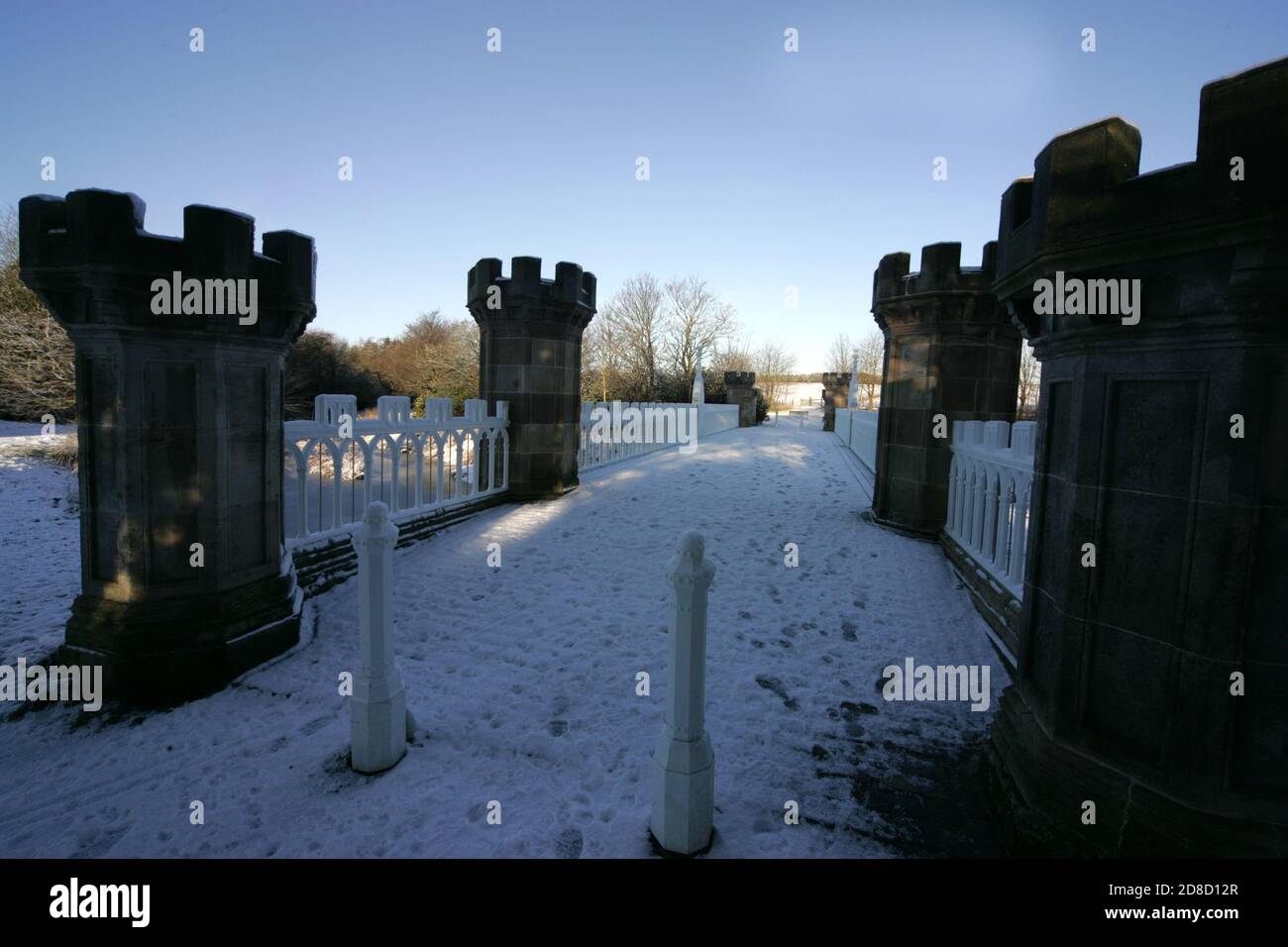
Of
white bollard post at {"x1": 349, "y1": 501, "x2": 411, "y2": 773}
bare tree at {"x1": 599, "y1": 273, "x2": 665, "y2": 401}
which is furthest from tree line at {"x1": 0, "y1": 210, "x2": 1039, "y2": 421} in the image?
white bollard post at {"x1": 349, "y1": 501, "x2": 411, "y2": 773}

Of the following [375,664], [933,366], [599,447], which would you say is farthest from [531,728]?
[599,447]

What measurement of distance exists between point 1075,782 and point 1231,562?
3.54 ft

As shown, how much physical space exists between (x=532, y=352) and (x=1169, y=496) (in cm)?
846

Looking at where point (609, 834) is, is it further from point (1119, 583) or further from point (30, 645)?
point (30, 645)

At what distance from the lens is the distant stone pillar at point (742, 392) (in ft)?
108

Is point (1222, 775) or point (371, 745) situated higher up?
point (1222, 775)

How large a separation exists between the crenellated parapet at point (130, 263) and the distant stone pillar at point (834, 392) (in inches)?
1207

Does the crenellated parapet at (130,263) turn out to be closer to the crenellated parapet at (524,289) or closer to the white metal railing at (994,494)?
the crenellated parapet at (524,289)

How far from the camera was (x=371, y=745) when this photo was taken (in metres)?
3.07

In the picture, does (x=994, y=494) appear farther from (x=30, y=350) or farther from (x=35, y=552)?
(x=30, y=350)

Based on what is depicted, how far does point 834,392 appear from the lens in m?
32.9

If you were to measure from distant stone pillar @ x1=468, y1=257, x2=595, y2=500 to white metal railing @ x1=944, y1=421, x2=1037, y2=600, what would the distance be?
599 centimetres

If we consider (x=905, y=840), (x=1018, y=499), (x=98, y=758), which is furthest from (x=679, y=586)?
(x=1018, y=499)

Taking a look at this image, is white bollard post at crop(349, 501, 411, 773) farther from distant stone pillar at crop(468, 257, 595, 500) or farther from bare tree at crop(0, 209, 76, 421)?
bare tree at crop(0, 209, 76, 421)
